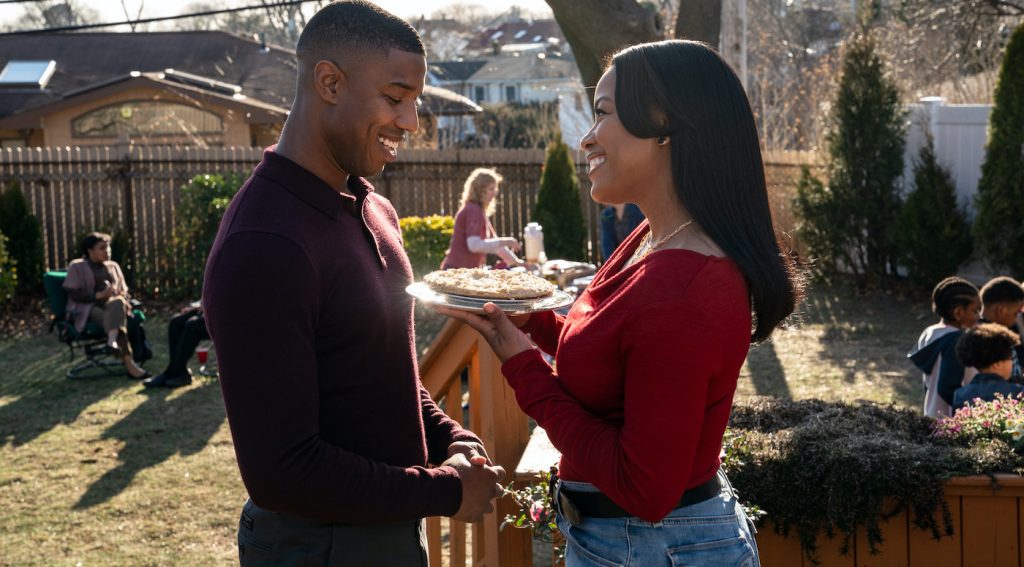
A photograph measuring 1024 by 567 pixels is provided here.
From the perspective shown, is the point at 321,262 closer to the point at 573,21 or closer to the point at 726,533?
the point at 726,533

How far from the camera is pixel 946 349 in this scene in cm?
600

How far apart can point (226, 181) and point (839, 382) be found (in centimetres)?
954

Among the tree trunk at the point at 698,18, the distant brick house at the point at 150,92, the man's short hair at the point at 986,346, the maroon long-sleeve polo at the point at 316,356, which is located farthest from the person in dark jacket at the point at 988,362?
the distant brick house at the point at 150,92

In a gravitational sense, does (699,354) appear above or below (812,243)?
above

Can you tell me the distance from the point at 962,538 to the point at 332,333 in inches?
113

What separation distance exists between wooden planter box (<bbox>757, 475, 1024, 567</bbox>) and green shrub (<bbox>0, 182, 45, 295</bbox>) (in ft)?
45.3

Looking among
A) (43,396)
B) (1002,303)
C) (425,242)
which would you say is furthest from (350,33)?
(425,242)

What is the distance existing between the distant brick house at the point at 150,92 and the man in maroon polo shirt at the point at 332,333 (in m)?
18.9

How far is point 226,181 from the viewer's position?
1572 centimetres

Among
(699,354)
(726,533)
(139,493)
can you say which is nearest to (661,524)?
(726,533)

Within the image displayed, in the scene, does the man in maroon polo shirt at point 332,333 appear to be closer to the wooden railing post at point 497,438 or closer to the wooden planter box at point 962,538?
the wooden railing post at point 497,438

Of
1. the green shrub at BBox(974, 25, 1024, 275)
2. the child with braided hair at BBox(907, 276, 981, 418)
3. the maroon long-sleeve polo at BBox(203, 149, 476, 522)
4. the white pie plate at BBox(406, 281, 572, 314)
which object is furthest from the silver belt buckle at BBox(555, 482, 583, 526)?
the green shrub at BBox(974, 25, 1024, 275)

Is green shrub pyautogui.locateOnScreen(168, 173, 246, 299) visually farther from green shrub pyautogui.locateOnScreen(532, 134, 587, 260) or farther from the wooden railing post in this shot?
the wooden railing post

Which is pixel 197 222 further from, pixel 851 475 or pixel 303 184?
pixel 303 184
